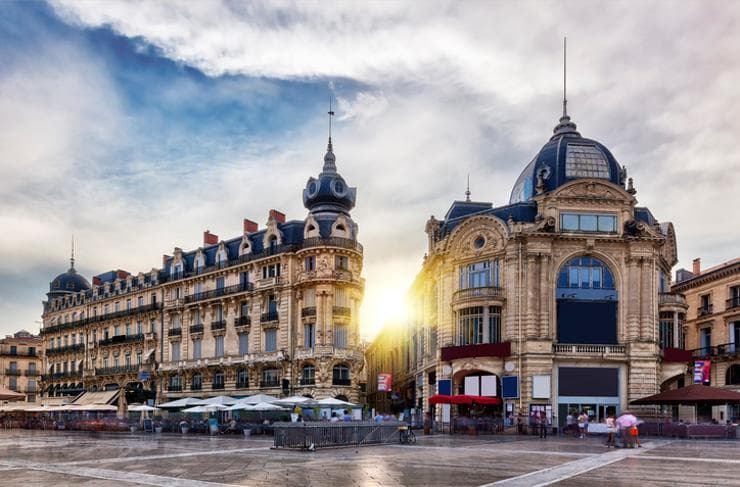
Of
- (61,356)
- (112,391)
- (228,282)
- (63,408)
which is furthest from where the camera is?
(61,356)

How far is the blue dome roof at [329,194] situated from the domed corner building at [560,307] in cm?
1312

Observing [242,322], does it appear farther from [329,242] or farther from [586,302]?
[586,302]

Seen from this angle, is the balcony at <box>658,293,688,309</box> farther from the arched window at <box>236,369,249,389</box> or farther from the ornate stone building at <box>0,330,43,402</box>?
the ornate stone building at <box>0,330,43,402</box>

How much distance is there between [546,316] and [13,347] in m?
76.5

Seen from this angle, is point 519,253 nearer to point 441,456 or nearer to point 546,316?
point 546,316

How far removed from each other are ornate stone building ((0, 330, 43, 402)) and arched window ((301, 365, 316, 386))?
53.3 metres

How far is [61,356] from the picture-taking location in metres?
81.8

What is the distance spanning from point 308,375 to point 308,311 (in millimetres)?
4685

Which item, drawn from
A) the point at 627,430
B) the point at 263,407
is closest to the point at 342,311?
the point at 263,407

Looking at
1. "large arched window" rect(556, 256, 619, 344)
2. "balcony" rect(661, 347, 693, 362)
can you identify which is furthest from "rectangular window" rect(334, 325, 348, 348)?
"balcony" rect(661, 347, 693, 362)

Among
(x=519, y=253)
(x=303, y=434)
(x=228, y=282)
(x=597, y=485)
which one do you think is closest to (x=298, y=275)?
(x=228, y=282)

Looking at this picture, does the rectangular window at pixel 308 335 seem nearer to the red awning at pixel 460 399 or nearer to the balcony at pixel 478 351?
the balcony at pixel 478 351

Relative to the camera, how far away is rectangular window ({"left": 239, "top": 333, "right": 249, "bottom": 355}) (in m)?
60.7

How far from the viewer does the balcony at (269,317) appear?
58.4 meters
